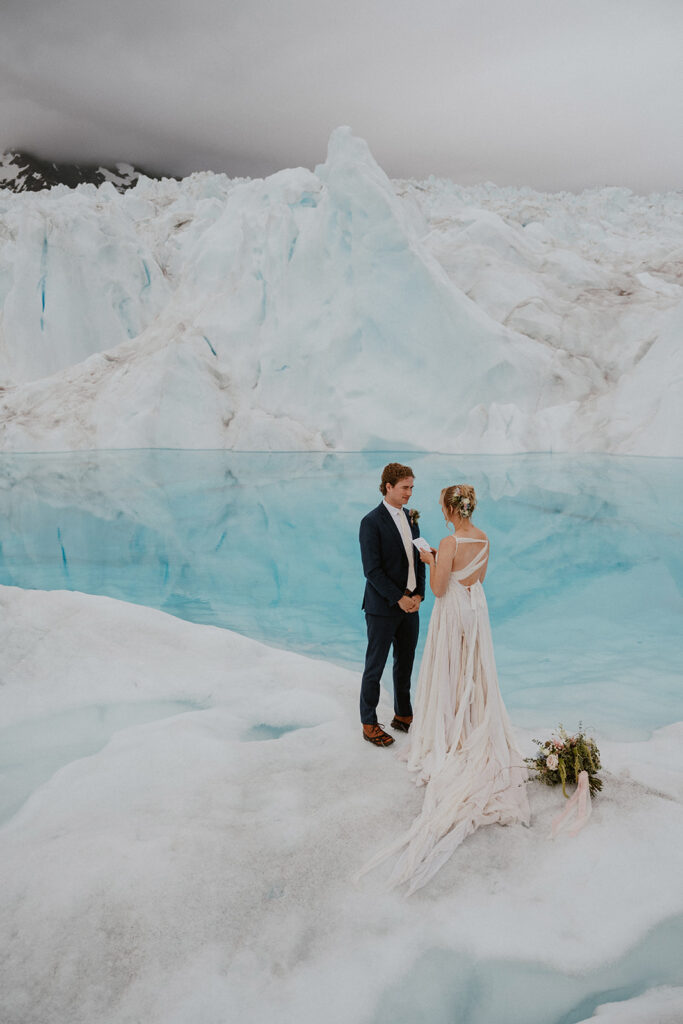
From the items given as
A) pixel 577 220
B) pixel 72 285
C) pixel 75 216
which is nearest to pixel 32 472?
pixel 72 285

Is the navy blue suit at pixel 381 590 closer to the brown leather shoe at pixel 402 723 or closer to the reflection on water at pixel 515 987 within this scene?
the brown leather shoe at pixel 402 723

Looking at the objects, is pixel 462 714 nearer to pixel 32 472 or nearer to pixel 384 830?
pixel 384 830

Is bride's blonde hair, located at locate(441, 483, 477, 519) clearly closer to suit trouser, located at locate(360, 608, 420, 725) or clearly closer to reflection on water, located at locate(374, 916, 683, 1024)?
suit trouser, located at locate(360, 608, 420, 725)

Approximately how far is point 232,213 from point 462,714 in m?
27.5

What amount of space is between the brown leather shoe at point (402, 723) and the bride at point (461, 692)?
1.41 feet

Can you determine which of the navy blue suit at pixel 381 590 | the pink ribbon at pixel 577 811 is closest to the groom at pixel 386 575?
the navy blue suit at pixel 381 590

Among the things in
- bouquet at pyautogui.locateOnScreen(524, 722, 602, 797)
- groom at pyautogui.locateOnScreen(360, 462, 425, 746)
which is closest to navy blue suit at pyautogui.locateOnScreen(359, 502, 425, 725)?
groom at pyautogui.locateOnScreen(360, 462, 425, 746)

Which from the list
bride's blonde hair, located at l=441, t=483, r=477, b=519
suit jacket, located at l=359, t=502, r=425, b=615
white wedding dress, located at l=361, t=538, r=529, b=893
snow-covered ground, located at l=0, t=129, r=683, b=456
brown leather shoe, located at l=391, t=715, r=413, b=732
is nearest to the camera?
white wedding dress, located at l=361, t=538, r=529, b=893

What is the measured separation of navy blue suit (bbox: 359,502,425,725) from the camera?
359 cm

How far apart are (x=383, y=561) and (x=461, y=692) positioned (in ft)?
2.55

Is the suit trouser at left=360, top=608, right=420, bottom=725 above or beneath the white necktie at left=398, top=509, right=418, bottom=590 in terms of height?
beneath

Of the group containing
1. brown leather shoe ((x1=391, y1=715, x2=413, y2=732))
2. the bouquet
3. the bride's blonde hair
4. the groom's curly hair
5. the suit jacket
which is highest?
the groom's curly hair

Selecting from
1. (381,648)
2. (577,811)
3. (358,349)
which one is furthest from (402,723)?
(358,349)

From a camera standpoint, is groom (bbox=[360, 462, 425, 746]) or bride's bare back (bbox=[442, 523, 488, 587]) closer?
bride's bare back (bbox=[442, 523, 488, 587])
